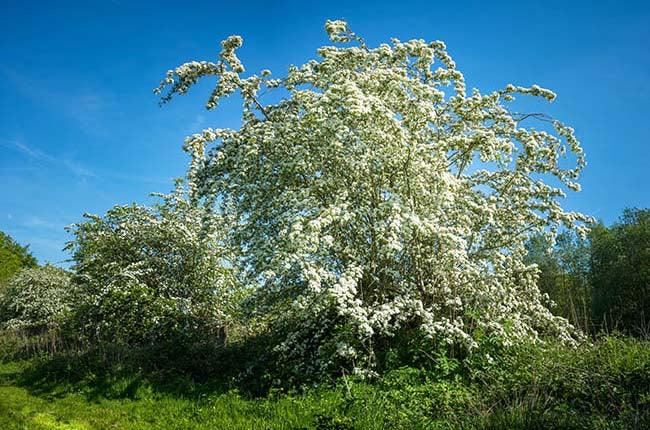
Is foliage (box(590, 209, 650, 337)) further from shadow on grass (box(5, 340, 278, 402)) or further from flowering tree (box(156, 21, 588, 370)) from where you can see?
shadow on grass (box(5, 340, 278, 402))

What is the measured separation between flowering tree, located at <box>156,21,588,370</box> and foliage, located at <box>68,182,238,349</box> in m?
4.25

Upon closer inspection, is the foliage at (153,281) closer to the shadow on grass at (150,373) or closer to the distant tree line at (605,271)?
the shadow on grass at (150,373)

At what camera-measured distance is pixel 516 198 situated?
12.4m

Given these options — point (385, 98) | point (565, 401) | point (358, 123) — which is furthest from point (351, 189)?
point (565, 401)

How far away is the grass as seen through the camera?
700 cm

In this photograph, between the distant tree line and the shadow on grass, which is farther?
the distant tree line

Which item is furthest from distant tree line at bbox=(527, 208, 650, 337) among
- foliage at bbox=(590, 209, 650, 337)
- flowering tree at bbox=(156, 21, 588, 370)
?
flowering tree at bbox=(156, 21, 588, 370)

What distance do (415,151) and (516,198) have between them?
382 centimetres

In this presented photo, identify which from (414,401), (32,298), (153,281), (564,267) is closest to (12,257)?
(32,298)

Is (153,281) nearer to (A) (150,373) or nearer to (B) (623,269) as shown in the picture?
(A) (150,373)

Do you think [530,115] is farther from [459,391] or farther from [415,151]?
[459,391]

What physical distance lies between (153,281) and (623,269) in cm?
2843

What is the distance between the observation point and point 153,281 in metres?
16.5

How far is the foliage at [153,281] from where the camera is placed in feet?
50.9
